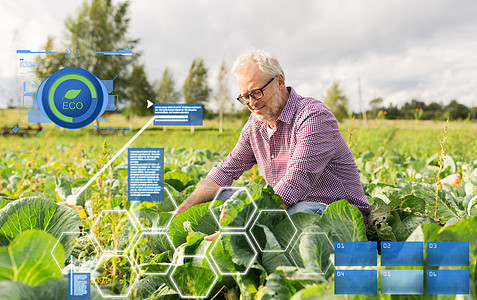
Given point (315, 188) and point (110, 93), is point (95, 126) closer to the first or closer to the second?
point (110, 93)

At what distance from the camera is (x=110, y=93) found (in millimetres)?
1373

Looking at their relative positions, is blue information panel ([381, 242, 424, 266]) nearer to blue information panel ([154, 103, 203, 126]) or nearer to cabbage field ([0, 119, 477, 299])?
cabbage field ([0, 119, 477, 299])

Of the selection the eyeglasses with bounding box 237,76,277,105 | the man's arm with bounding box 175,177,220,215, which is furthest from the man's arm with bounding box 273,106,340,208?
the man's arm with bounding box 175,177,220,215

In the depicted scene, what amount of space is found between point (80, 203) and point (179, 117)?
1.35 metres

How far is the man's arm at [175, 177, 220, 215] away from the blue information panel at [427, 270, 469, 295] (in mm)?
1251

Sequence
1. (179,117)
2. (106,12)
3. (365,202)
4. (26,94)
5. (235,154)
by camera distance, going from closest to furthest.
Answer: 1. (26,94)
2. (179,117)
3. (365,202)
4. (106,12)
5. (235,154)

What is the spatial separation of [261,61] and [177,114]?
2.28ft

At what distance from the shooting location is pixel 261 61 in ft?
6.26

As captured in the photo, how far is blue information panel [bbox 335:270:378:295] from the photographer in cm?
86

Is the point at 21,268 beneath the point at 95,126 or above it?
beneath

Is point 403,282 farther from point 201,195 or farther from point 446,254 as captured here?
point 201,195

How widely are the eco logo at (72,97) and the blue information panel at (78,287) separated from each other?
0.63 metres

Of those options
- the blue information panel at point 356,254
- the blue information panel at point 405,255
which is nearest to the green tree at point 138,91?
the blue information panel at point 356,254

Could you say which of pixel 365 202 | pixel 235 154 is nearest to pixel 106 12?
pixel 235 154
